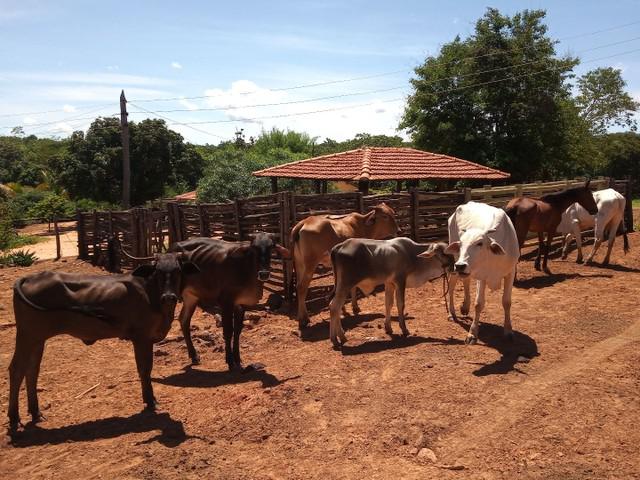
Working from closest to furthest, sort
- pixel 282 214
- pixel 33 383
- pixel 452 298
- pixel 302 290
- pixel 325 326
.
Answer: pixel 33 383
pixel 452 298
pixel 325 326
pixel 302 290
pixel 282 214

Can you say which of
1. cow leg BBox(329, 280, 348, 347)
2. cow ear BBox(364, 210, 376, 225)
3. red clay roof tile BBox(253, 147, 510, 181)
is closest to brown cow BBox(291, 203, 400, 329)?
cow ear BBox(364, 210, 376, 225)

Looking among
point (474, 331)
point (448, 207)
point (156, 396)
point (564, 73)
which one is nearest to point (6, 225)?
point (448, 207)

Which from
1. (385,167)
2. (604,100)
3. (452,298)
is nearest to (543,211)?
(452,298)

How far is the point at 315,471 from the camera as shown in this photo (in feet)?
15.5

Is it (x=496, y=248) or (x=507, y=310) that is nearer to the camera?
(x=496, y=248)

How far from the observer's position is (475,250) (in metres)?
7.36

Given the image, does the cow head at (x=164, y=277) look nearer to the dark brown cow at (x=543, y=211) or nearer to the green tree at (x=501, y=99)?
the dark brown cow at (x=543, y=211)

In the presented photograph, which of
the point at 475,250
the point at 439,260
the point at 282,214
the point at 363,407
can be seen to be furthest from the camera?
the point at 282,214

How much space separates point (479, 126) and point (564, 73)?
16.5 ft

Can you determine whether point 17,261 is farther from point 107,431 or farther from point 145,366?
point 107,431

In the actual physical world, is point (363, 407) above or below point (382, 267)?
below

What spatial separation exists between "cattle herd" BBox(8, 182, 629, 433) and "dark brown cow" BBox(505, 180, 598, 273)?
4 cm

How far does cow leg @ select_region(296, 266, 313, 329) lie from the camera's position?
9.59 meters

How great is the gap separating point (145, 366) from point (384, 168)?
13.5 meters
